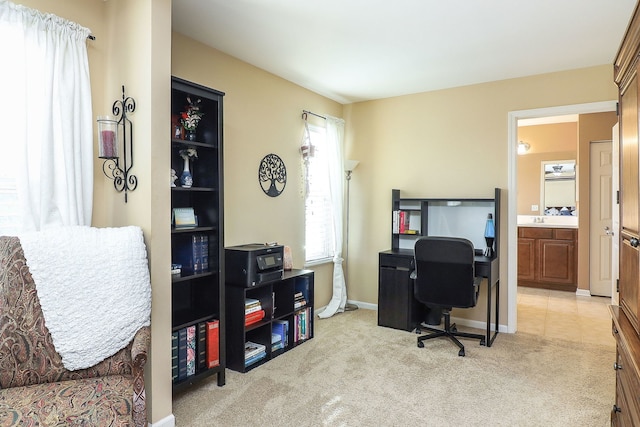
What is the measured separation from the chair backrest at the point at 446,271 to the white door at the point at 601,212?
3127mm

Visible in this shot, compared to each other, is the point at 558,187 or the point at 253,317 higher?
the point at 558,187

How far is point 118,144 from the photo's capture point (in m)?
2.28

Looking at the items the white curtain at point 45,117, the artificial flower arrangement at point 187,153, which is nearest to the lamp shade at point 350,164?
the artificial flower arrangement at point 187,153

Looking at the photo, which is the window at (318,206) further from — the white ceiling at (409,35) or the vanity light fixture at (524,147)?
the vanity light fixture at (524,147)

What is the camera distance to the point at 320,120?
461 cm

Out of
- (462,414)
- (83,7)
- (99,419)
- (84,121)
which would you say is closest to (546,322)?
(462,414)

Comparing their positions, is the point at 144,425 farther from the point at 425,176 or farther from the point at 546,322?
the point at 546,322

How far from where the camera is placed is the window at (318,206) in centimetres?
443

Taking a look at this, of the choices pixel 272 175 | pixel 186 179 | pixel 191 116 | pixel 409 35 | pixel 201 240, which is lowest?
pixel 201 240

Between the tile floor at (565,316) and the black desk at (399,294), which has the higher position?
the black desk at (399,294)

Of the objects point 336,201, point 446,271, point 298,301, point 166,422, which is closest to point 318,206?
point 336,201

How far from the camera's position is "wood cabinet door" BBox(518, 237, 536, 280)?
235 inches

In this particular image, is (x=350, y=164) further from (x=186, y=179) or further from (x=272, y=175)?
(x=186, y=179)

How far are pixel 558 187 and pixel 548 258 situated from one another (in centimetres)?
133
